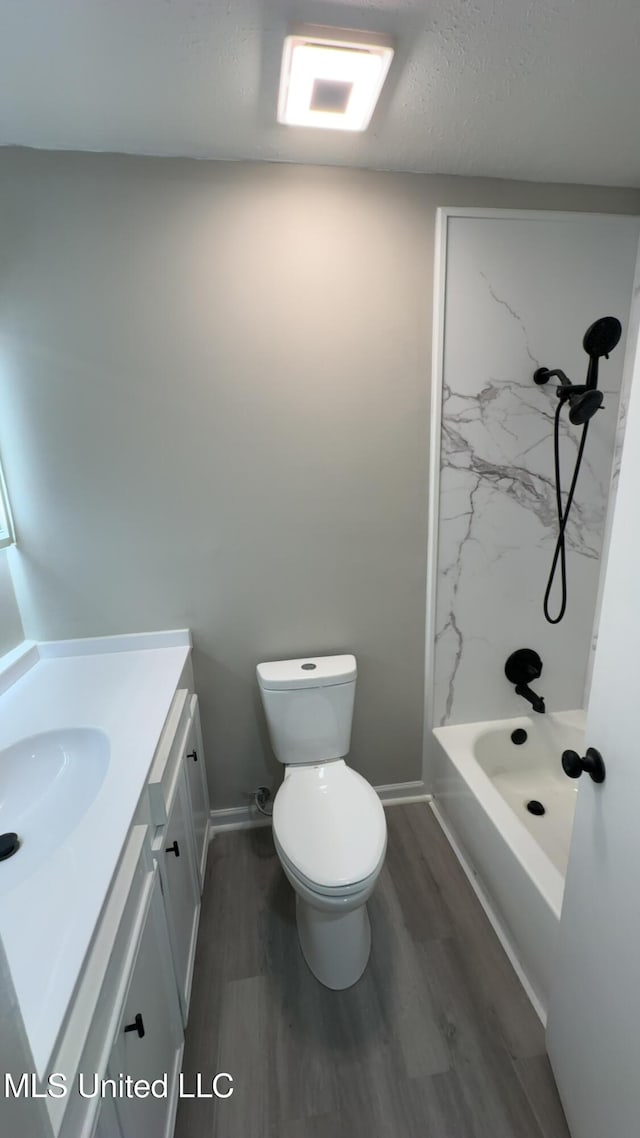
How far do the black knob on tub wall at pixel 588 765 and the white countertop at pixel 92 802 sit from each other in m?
0.86

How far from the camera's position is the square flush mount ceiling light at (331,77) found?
101 centimetres

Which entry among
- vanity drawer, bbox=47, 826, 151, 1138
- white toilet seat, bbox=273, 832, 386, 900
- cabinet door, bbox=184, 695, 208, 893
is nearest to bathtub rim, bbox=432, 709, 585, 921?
white toilet seat, bbox=273, 832, 386, 900

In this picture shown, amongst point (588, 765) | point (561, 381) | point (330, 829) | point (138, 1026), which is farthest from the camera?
point (561, 381)

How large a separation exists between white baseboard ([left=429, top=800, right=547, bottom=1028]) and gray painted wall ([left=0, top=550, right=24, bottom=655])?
1.78 m

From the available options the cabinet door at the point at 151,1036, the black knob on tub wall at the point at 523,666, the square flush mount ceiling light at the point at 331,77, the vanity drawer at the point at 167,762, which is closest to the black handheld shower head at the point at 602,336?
the square flush mount ceiling light at the point at 331,77

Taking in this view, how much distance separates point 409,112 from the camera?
4.06 ft

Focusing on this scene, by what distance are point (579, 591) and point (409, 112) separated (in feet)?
5.56

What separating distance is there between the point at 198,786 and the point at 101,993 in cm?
99

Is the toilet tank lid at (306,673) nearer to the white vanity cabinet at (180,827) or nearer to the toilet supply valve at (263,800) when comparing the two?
the white vanity cabinet at (180,827)

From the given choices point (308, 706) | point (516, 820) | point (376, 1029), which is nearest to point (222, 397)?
point (308, 706)

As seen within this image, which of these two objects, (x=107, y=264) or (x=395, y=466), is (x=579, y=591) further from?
(x=107, y=264)

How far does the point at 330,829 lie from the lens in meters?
1.38

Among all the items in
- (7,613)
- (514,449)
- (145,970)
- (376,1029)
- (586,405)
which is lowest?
(376,1029)

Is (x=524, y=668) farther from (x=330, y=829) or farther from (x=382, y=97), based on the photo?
(x=382, y=97)
